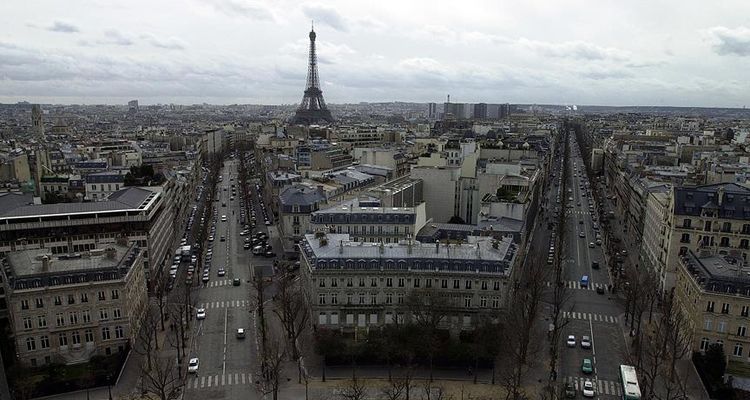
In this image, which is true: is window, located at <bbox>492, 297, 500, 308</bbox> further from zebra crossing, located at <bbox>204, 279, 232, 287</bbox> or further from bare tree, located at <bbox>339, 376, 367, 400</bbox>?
zebra crossing, located at <bbox>204, 279, 232, 287</bbox>

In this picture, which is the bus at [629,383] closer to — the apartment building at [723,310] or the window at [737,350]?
the apartment building at [723,310]

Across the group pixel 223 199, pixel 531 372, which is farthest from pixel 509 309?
pixel 223 199

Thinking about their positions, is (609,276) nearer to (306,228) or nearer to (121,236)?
(306,228)

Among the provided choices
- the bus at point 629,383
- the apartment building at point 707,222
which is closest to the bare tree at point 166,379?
the bus at point 629,383

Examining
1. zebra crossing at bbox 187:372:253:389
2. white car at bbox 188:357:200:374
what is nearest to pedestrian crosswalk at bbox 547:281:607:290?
zebra crossing at bbox 187:372:253:389

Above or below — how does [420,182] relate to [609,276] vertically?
above

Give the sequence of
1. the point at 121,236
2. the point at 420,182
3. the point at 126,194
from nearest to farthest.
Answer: the point at 121,236 → the point at 126,194 → the point at 420,182

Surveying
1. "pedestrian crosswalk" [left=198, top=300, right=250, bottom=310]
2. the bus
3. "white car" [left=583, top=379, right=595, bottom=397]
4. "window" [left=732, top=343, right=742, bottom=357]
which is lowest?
"pedestrian crosswalk" [left=198, top=300, right=250, bottom=310]
